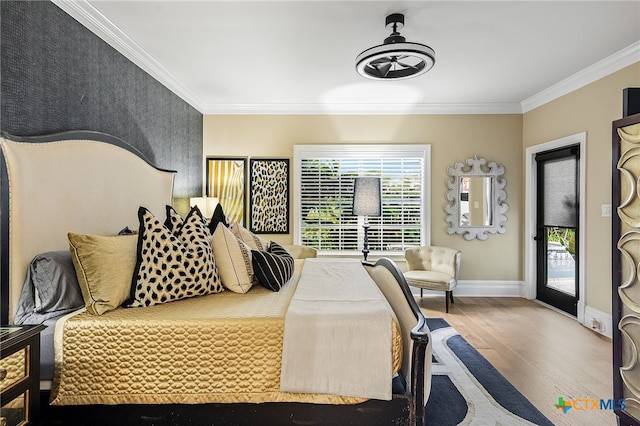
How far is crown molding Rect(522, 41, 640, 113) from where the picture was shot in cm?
305

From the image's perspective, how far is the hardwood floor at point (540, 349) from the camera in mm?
2246

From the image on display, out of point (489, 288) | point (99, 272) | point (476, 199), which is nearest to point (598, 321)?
point (489, 288)

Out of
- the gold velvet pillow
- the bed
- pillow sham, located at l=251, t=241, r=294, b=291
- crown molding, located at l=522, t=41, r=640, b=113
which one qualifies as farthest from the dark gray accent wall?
crown molding, located at l=522, t=41, r=640, b=113

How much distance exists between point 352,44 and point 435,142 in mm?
2317

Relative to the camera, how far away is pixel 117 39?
267cm

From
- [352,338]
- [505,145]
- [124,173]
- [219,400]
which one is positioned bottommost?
[219,400]

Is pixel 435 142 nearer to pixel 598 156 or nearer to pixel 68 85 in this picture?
pixel 598 156

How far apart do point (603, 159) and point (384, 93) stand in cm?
239

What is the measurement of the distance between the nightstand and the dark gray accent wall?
109cm

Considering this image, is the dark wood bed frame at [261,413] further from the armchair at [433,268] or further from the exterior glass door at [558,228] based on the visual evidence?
the exterior glass door at [558,228]

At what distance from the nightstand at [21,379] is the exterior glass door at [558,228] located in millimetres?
4766

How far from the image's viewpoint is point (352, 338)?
154cm

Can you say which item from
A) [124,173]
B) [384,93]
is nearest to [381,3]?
[384,93]

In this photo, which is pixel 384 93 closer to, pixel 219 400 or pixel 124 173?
pixel 124 173
